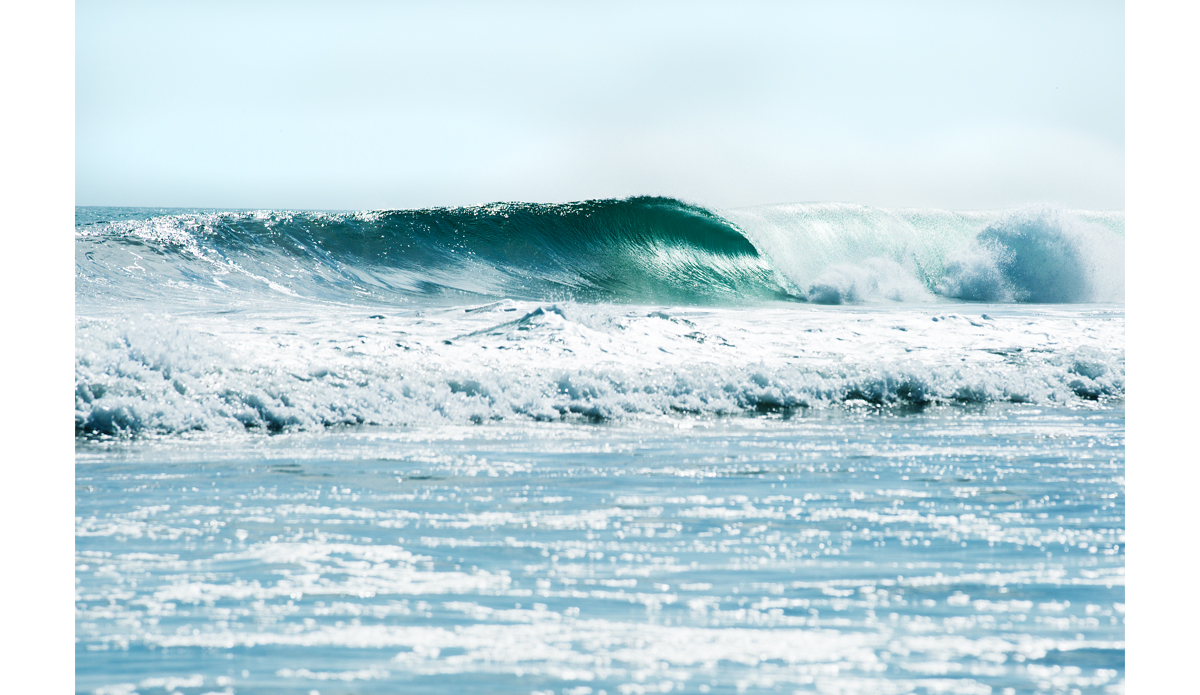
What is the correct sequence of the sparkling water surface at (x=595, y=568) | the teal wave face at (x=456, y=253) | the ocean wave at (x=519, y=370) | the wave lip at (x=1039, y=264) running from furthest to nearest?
the wave lip at (x=1039, y=264), the teal wave face at (x=456, y=253), the ocean wave at (x=519, y=370), the sparkling water surface at (x=595, y=568)

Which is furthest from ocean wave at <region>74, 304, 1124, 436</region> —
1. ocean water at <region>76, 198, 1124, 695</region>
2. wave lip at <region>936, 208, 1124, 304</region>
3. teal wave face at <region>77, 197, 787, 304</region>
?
wave lip at <region>936, 208, 1124, 304</region>

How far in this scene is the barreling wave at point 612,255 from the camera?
495 inches

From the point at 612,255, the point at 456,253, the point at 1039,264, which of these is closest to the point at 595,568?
the point at 456,253

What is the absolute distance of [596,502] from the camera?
3.37 meters

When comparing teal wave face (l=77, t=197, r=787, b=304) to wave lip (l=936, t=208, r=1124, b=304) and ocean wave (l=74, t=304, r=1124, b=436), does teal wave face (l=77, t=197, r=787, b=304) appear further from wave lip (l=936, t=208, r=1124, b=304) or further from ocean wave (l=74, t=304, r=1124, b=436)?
ocean wave (l=74, t=304, r=1124, b=436)

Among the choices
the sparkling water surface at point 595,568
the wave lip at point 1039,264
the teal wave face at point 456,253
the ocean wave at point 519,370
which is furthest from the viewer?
the wave lip at point 1039,264

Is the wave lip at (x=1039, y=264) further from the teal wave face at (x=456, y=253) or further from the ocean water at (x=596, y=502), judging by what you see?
the ocean water at (x=596, y=502)

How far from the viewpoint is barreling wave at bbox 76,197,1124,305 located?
41.2 ft

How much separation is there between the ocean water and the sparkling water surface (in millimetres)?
11

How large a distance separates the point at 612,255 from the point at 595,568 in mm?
12816

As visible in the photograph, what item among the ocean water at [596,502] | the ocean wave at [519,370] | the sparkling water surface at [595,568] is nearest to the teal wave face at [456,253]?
the ocean water at [596,502]

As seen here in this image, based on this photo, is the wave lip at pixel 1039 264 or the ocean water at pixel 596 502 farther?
the wave lip at pixel 1039 264

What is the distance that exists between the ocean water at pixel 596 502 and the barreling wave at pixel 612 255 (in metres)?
2.66
